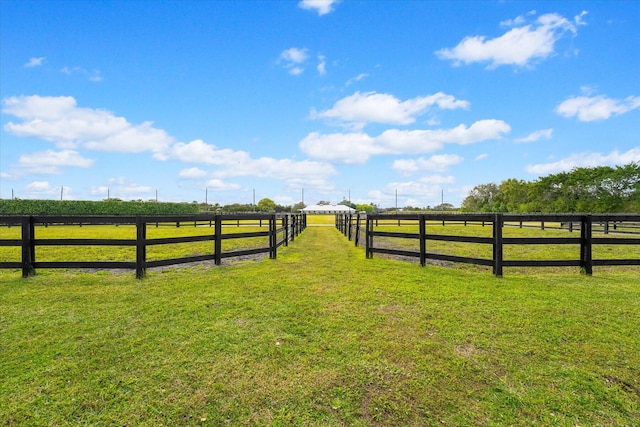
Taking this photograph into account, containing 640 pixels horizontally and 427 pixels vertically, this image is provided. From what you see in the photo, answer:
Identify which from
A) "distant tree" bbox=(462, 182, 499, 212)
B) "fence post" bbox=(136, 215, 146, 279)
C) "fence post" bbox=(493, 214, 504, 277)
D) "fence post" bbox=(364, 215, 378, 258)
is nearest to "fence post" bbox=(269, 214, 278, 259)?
"fence post" bbox=(364, 215, 378, 258)

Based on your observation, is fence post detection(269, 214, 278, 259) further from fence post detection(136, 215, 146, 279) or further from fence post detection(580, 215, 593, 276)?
fence post detection(580, 215, 593, 276)

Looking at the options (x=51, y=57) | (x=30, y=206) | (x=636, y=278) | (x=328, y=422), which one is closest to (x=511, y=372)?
(x=328, y=422)

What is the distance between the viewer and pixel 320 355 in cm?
265

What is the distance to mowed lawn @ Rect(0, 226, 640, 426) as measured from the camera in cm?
198

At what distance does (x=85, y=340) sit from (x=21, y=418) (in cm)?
115

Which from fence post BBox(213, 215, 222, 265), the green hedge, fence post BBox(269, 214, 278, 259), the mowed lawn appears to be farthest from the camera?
the green hedge

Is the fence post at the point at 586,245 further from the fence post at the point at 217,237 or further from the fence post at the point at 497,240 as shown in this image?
the fence post at the point at 217,237

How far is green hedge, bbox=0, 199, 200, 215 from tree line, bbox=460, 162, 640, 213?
59.2 metres

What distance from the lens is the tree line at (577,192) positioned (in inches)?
1772

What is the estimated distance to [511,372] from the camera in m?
2.44

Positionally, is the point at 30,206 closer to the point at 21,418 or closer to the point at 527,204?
the point at 21,418

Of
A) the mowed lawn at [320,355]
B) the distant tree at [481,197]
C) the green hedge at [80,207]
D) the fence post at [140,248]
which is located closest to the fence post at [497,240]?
the mowed lawn at [320,355]

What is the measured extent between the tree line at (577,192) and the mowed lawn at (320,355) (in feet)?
178

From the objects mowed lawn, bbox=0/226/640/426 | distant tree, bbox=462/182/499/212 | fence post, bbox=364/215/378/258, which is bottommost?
mowed lawn, bbox=0/226/640/426
